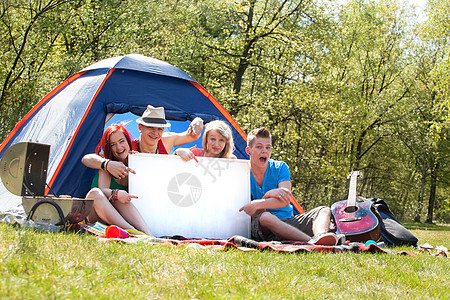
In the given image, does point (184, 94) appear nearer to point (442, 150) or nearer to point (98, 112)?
point (98, 112)

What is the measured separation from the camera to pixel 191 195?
4.15 metres

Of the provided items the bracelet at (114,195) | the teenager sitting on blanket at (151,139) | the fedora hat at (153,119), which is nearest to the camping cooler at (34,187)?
the bracelet at (114,195)

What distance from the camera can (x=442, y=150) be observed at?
58.0 feet

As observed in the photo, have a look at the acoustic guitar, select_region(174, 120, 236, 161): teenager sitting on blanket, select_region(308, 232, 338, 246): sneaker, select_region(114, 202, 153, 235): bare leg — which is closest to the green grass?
select_region(308, 232, 338, 246): sneaker

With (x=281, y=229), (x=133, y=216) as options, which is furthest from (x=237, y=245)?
(x=133, y=216)

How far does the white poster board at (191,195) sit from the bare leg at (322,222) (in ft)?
2.05

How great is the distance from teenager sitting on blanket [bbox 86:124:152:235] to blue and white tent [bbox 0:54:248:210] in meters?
0.72

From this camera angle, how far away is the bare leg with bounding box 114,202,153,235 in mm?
3803

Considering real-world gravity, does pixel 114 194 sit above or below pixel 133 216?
above

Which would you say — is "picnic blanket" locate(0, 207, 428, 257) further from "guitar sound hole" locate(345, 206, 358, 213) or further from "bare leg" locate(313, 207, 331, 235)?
"guitar sound hole" locate(345, 206, 358, 213)

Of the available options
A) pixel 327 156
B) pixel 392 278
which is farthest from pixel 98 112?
pixel 327 156

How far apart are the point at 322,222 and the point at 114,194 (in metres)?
1.72

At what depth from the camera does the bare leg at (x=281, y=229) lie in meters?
3.83

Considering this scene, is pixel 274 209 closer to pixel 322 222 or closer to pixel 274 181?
pixel 274 181
